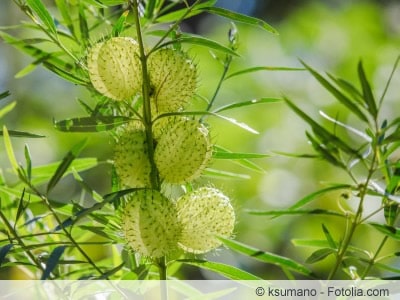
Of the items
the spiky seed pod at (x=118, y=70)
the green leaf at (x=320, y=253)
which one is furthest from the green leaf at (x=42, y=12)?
the green leaf at (x=320, y=253)

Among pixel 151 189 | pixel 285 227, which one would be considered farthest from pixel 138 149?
pixel 285 227

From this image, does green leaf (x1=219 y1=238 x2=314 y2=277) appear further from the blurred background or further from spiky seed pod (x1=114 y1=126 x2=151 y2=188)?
the blurred background

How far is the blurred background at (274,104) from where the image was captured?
1680mm

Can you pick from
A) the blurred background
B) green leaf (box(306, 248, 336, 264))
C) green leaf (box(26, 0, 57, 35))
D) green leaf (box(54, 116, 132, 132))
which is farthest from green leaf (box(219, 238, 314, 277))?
the blurred background

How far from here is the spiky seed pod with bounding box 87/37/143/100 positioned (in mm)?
639

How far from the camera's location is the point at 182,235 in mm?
651

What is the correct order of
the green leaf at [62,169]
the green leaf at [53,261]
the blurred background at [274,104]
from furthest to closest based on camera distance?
the blurred background at [274,104] < the green leaf at [62,169] < the green leaf at [53,261]

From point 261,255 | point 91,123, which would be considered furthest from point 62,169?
point 261,255

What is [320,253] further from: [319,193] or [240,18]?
[240,18]

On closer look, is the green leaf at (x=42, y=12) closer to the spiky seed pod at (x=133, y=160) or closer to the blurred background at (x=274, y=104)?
the spiky seed pod at (x=133, y=160)

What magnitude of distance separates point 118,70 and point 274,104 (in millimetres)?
1200

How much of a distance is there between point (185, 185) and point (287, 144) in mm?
1102

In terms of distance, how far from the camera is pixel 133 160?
0.63 metres

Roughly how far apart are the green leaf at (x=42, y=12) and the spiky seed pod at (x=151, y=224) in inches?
6.4
